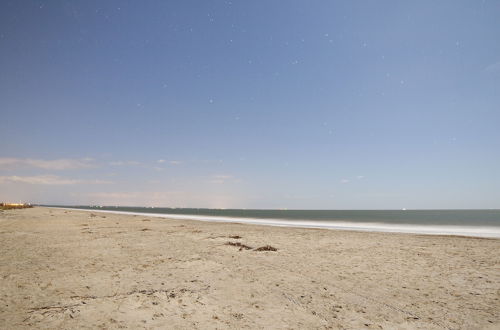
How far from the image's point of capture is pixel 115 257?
11.0m

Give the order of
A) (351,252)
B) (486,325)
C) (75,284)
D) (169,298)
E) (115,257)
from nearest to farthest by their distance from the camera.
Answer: (486,325)
(169,298)
(75,284)
(115,257)
(351,252)

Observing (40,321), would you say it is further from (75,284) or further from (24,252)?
(24,252)

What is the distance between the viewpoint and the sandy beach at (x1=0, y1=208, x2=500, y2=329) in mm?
5559

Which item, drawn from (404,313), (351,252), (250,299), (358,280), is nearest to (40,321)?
(250,299)

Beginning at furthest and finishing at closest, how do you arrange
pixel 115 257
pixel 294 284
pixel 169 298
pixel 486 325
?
pixel 115 257 < pixel 294 284 < pixel 169 298 < pixel 486 325

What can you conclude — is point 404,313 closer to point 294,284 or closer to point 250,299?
point 294,284

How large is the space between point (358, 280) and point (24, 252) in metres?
13.4

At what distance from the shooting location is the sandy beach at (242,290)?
5.56 m

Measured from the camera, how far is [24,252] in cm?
1159

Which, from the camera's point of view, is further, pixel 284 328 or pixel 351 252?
pixel 351 252

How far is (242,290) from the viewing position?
24.3 feet

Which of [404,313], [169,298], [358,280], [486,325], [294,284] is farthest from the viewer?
[358,280]

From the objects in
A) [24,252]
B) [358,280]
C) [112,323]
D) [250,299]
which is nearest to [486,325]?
[358,280]

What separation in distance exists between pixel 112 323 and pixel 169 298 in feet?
5.01
